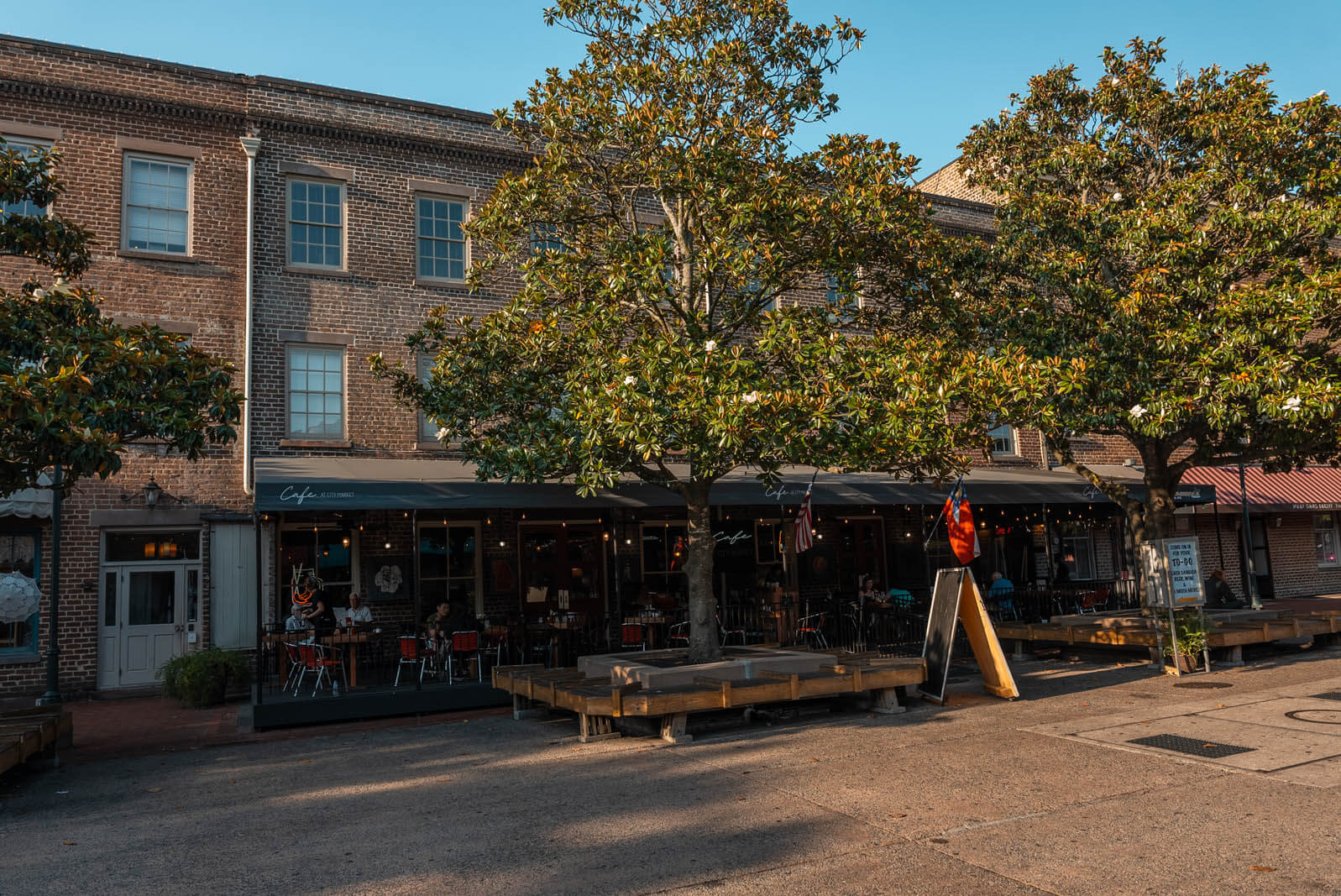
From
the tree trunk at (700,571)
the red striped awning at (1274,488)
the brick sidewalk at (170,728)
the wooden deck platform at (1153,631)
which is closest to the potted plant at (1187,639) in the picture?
the wooden deck platform at (1153,631)

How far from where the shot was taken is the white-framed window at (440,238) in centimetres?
1792

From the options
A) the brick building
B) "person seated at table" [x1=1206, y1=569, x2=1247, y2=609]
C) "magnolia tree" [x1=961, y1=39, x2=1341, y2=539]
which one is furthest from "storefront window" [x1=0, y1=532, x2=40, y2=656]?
"person seated at table" [x1=1206, y1=569, x2=1247, y2=609]

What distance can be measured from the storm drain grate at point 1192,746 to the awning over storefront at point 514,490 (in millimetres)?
4627

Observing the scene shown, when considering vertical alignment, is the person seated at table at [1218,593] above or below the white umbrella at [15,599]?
below

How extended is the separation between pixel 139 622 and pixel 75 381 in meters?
8.62

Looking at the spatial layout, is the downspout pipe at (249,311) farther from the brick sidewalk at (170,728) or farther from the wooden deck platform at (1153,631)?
the wooden deck platform at (1153,631)

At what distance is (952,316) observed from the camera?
12.9 meters

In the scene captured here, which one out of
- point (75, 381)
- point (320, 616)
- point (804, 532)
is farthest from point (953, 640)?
point (75, 381)

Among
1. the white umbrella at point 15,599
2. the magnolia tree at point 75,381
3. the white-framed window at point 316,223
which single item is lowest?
the white umbrella at point 15,599

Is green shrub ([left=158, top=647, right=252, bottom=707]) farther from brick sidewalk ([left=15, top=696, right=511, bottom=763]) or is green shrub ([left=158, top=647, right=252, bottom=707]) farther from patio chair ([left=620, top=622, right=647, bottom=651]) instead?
patio chair ([left=620, top=622, right=647, bottom=651])

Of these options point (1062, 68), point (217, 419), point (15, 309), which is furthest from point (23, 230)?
point (1062, 68)

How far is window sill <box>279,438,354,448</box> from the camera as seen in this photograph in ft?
53.0

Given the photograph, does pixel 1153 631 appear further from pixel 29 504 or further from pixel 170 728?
pixel 29 504

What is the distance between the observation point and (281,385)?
1631 centimetres
